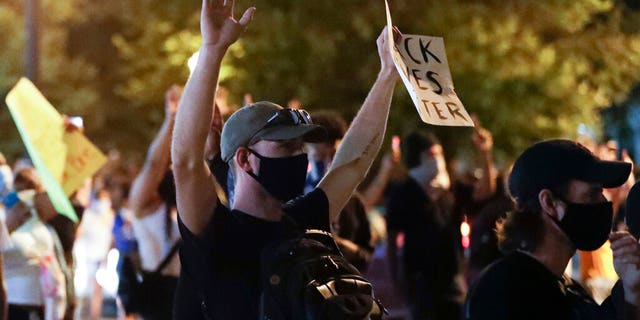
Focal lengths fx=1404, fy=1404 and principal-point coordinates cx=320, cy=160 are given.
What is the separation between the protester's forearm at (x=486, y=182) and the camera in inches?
476

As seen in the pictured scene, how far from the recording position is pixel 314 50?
22719 mm

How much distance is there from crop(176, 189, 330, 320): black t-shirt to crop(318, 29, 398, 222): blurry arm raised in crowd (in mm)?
874

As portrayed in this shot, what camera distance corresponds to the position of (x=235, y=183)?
468 centimetres

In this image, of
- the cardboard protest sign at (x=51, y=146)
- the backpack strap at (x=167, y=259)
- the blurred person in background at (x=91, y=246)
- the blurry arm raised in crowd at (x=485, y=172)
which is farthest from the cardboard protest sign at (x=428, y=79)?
the blurred person in background at (x=91, y=246)

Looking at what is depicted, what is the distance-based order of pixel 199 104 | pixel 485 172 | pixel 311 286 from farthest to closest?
pixel 485 172, pixel 199 104, pixel 311 286

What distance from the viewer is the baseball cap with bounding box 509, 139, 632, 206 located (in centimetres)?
462

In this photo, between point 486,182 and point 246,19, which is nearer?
point 246,19

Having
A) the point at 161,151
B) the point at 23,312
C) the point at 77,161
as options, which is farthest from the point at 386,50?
the point at 77,161

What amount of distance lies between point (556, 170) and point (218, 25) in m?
1.21

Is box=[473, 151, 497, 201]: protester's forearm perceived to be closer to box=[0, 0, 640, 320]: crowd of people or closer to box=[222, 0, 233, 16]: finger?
box=[0, 0, 640, 320]: crowd of people

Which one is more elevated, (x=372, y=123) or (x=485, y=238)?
(x=372, y=123)

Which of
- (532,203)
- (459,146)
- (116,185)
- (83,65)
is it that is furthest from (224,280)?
(83,65)

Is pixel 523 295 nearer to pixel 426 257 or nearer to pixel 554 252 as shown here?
pixel 554 252

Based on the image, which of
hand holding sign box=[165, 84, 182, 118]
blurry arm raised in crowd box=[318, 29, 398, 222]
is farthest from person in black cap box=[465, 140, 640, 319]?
hand holding sign box=[165, 84, 182, 118]
